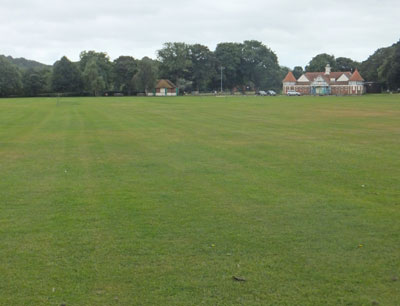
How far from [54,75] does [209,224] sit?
417 feet

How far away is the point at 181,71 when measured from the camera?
150 metres

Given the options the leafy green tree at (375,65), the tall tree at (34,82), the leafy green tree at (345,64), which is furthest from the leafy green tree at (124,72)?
the leafy green tree at (345,64)

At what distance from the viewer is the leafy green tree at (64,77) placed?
126 metres

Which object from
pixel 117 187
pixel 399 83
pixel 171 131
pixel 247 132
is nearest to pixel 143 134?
pixel 171 131

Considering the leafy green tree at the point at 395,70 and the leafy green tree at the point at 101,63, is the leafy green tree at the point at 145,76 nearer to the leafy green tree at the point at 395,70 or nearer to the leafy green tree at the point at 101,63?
the leafy green tree at the point at 101,63

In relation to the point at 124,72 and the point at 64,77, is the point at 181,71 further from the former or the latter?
the point at 64,77

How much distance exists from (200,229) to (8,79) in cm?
12412

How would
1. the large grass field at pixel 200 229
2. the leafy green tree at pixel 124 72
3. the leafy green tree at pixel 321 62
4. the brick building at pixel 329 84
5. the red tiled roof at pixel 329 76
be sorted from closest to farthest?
the large grass field at pixel 200 229 → the brick building at pixel 329 84 → the leafy green tree at pixel 124 72 → the red tiled roof at pixel 329 76 → the leafy green tree at pixel 321 62

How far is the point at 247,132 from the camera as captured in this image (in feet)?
→ 82.6

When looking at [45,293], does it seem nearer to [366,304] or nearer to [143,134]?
[366,304]

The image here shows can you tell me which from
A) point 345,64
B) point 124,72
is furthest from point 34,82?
point 345,64

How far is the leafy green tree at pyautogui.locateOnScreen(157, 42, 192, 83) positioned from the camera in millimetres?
147125

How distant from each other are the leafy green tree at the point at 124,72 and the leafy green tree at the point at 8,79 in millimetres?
30299

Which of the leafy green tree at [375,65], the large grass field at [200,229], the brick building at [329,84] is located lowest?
the large grass field at [200,229]
